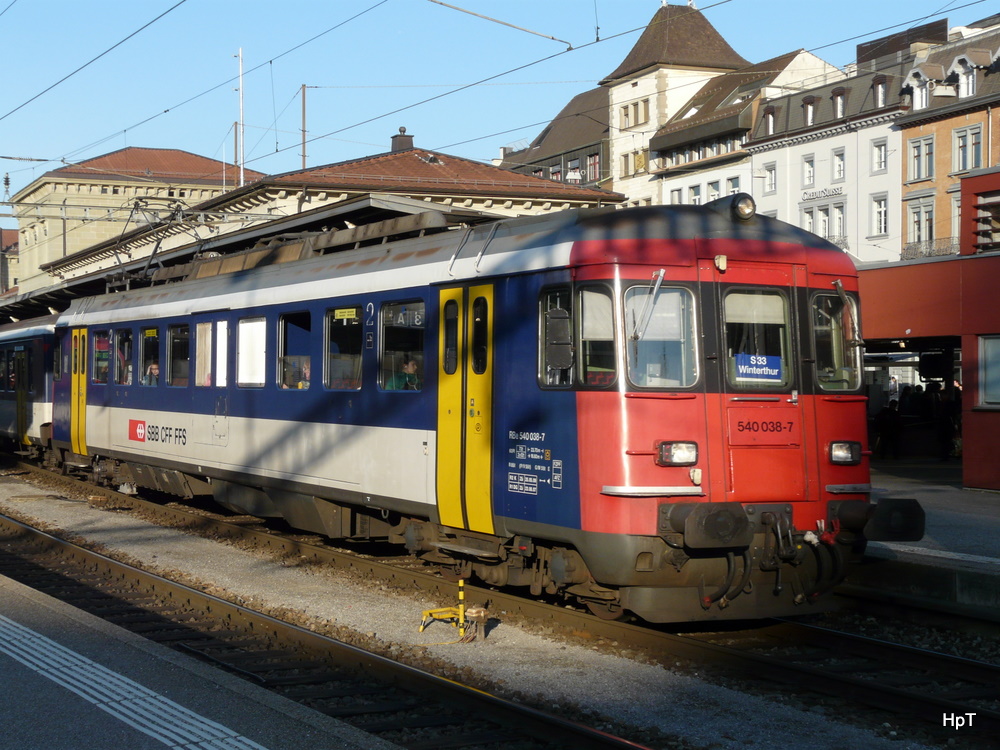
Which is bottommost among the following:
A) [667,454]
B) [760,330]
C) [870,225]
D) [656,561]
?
[656,561]

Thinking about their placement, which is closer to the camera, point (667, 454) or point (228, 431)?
point (667, 454)

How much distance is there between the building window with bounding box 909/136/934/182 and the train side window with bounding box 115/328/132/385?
39902mm

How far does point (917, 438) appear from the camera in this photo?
91.2ft

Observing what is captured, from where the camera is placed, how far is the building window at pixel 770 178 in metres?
57.5

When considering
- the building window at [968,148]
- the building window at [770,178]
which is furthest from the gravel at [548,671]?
the building window at [770,178]

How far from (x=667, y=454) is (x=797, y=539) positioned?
1176 millimetres

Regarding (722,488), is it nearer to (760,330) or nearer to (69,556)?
(760,330)

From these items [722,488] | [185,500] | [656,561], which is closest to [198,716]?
[656,561]

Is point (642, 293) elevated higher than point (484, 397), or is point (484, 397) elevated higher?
point (642, 293)

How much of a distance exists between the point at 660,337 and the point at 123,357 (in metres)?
10.8

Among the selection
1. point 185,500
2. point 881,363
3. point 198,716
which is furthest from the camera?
point 881,363

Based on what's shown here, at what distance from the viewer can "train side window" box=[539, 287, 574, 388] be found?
7941 millimetres

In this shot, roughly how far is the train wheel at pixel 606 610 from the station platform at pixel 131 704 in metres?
2.82

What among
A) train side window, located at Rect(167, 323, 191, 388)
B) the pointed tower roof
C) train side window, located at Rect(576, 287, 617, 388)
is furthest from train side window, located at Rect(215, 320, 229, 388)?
the pointed tower roof
